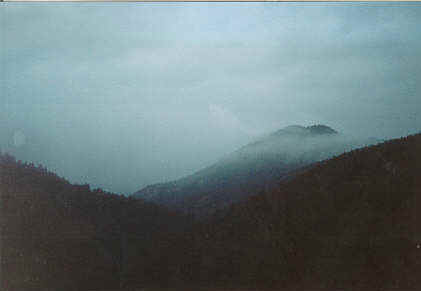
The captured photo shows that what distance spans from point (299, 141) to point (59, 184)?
38.2 metres

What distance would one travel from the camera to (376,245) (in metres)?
8.60

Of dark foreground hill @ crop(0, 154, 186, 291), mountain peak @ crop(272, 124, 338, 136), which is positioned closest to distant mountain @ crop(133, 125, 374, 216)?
mountain peak @ crop(272, 124, 338, 136)

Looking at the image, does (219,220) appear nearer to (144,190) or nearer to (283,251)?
(283,251)

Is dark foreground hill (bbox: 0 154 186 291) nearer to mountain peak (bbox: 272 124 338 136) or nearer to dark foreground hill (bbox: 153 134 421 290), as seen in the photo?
dark foreground hill (bbox: 153 134 421 290)

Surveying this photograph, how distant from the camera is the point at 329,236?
943 centimetres

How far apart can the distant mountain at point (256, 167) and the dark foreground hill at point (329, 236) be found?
44.8ft

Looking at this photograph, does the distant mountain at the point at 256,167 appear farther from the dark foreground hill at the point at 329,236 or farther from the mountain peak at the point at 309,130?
the dark foreground hill at the point at 329,236

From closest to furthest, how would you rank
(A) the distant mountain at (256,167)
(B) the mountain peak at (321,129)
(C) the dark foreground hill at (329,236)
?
(C) the dark foreground hill at (329,236), (A) the distant mountain at (256,167), (B) the mountain peak at (321,129)

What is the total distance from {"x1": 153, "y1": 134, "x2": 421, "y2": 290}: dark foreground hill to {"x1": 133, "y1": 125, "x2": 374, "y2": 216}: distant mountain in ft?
44.8

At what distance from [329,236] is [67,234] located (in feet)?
30.6

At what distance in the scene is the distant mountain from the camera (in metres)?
28.9

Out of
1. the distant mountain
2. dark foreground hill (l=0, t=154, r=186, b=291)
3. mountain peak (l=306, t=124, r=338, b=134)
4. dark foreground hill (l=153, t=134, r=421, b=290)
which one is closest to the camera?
dark foreground hill (l=153, t=134, r=421, b=290)

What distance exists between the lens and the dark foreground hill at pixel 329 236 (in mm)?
8281

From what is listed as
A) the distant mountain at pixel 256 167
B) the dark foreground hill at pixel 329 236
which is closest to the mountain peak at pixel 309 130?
the distant mountain at pixel 256 167
